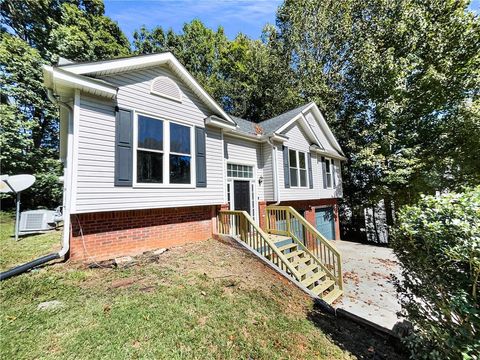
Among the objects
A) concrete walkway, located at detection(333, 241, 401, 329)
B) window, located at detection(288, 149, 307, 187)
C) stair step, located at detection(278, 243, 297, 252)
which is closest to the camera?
concrete walkway, located at detection(333, 241, 401, 329)

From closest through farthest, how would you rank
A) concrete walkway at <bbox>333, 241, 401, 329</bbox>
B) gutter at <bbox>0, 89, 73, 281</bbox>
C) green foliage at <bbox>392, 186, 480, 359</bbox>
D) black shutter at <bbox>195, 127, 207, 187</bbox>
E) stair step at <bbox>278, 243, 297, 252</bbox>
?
green foliage at <bbox>392, 186, 480, 359</bbox>
gutter at <bbox>0, 89, 73, 281</bbox>
concrete walkway at <bbox>333, 241, 401, 329</bbox>
stair step at <bbox>278, 243, 297, 252</bbox>
black shutter at <bbox>195, 127, 207, 187</bbox>

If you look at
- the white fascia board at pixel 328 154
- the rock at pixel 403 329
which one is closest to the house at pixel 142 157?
the white fascia board at pixel 328 154

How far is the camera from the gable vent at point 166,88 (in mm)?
6606

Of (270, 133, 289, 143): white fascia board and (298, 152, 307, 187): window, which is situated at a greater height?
(270, 133, 289, 143): white fascia board

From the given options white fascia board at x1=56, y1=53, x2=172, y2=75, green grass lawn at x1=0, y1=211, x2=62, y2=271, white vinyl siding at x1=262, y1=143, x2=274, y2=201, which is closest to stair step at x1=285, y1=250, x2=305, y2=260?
white vinyl siding at x1=262, y1=143, x2=274, y2=201

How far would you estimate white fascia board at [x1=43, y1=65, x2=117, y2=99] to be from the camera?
4930 millimetres

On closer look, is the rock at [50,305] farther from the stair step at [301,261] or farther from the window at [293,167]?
the window at [293,167]

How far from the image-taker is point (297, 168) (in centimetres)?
1175

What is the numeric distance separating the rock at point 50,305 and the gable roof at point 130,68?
4622 mm

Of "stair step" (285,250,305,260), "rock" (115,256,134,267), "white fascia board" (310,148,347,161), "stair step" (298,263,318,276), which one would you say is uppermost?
"white fascia board" (310,148,347,161)

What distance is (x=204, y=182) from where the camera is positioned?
7445mm

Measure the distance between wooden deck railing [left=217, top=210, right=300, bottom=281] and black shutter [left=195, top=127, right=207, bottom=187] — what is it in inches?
55.7

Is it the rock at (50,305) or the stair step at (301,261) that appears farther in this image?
the stair step at (301,261)

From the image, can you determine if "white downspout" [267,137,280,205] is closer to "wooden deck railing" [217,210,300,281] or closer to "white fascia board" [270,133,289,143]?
"white fascia board" [270,133,289,143]
